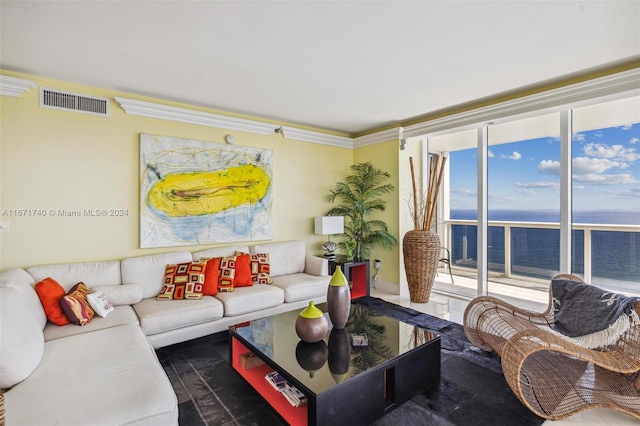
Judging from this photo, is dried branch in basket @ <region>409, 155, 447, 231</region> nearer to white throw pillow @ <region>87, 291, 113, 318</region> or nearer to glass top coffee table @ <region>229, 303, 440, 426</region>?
glass top coffee table @ <region>229, 303, 440, 426</region>

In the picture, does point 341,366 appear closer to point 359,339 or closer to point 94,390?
point 359,339

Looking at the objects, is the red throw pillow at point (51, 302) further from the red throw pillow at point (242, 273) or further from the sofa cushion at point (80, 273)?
the red throw pillow at point (242, 273)

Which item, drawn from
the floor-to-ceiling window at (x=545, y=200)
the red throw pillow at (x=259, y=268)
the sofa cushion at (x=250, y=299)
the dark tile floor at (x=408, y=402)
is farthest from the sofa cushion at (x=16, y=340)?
the floor-to-ceiling window at (x=545, y=200)

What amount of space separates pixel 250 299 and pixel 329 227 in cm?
175

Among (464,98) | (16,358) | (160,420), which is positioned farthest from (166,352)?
(464,98)

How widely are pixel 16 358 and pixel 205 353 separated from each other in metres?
1.42

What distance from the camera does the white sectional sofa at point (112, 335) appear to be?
4.82 feet

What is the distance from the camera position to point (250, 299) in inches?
126

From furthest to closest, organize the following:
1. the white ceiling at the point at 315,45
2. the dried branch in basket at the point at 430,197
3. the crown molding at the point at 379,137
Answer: the crown molding at the point at 379,137
the dried branch in basket at the point at 430,197
the white ceiling at the point at 315,45

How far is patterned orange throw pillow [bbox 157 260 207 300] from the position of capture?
3076mm

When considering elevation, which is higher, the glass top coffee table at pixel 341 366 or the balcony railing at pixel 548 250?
the balcony railing at pixel 548 250

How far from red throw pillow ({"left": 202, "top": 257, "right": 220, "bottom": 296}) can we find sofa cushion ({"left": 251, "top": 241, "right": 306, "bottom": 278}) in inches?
26.5

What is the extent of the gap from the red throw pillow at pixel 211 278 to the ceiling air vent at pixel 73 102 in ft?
6.15

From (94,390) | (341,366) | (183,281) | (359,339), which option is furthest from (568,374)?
(183,281)
